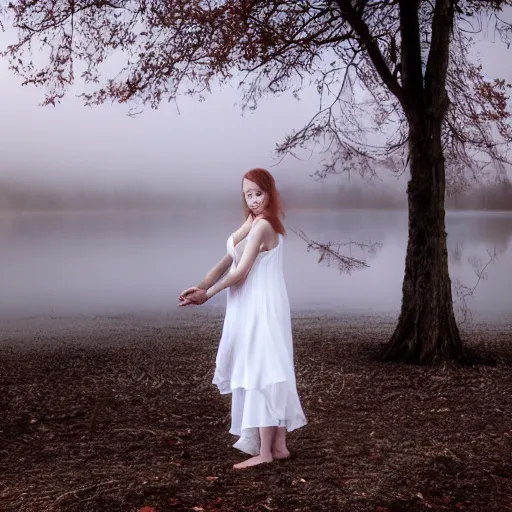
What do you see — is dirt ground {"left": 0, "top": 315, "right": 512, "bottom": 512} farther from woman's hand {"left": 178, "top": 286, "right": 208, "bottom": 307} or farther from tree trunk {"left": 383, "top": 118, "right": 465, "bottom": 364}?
woman's hand {"left": 178, "top": 286, "right": 208, "bottom": 307}

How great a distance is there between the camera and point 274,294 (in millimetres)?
3408

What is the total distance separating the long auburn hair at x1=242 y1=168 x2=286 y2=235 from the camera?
3.42 meters

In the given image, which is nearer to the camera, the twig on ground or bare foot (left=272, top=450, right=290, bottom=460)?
the twig on ground

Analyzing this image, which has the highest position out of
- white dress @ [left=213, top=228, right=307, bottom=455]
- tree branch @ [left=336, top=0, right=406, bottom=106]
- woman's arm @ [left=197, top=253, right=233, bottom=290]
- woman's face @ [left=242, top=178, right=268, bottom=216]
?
tree branch @ [left=336, top=0, right=406, bottom=106]

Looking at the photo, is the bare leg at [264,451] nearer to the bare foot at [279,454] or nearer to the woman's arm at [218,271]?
the bare foot at [279,454]

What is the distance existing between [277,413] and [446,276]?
352 centimetres

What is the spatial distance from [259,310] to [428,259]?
3.43 m

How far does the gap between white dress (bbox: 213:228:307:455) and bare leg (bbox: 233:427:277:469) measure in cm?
10

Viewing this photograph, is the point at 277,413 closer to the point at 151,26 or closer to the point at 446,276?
the point at 446,276

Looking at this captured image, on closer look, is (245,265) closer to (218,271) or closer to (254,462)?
(218,271)

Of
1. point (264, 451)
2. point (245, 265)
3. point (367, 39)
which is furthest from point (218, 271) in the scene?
point (367, 39)

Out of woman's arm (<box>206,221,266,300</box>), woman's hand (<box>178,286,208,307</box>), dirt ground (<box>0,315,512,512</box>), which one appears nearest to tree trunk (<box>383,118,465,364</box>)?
dirt ground (<box>0,315,512,512</box>)

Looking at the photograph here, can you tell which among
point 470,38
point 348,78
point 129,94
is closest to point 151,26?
point 129,94

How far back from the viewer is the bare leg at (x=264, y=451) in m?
3.54
